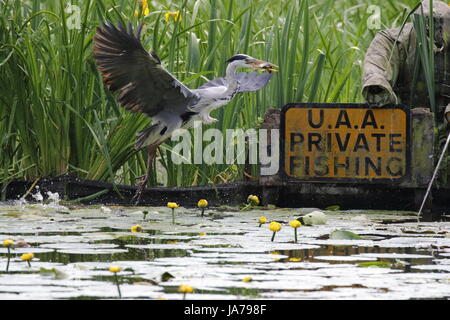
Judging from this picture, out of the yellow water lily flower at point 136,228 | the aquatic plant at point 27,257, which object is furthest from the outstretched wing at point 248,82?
the aquatic plant at point 27,257

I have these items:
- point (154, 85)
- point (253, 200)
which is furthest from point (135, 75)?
point (253, 200)

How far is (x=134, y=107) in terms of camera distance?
6.31 metres

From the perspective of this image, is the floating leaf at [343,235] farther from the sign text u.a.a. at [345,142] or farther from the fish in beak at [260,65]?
the fish in beak at [260,65]

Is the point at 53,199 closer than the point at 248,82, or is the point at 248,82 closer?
the point at 53,199

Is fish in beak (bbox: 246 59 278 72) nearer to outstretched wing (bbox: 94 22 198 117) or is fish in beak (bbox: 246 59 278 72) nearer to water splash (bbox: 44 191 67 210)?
outstretched wing (bbox: 94 22 198 117)

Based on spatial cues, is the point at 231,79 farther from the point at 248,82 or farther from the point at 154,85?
the point at 154,85

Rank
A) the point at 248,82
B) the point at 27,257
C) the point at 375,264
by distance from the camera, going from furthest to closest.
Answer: the point at 248,82 < the point at 375,264 < the point at 27,257

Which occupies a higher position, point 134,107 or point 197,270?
point 134,107

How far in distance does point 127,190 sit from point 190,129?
2.47 feet

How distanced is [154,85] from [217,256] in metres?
2.33

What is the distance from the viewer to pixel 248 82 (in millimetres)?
6625

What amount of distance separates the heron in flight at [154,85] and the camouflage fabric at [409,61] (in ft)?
2.17

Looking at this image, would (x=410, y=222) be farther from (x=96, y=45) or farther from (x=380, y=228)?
(x=96, y=45)
